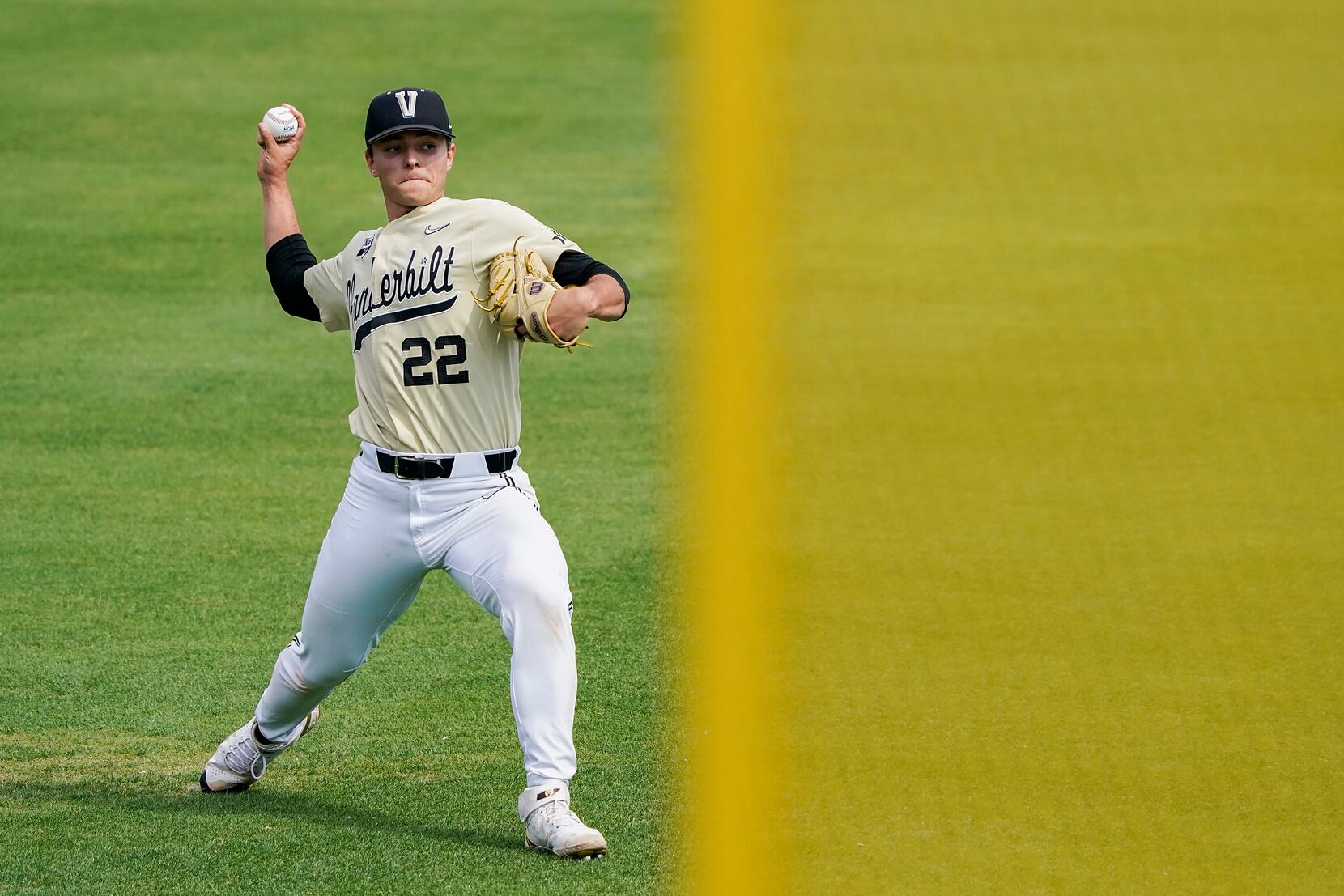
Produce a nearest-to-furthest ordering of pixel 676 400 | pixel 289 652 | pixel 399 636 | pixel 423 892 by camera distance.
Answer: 1. pixel 423 892
2. pixel 289 652
3. pixel 399 636
4. pixel 676 400

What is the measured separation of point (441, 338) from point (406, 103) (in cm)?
65

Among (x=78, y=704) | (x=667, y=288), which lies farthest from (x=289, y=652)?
(x=667, y=288)

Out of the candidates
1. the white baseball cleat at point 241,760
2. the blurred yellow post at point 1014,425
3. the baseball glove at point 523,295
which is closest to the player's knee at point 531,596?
the baseball glove at point 523,295

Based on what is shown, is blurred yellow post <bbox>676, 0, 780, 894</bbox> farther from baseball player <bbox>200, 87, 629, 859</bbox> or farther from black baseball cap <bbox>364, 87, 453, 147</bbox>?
black baseball cap <bbox>364, 87, 453, 147</bbox>

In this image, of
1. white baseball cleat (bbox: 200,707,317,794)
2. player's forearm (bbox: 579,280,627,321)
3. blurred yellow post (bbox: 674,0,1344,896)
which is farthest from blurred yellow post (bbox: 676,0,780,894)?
white baseball cleat (bbox: 200,707,317,794)

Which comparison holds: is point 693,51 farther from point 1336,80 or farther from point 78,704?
point 78,704

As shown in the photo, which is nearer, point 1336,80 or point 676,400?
point 1336,80

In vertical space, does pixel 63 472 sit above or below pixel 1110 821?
below

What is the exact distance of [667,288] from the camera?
11859 millimetres

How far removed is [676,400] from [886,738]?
7.54m

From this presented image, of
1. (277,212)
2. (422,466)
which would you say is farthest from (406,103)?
(422,466)

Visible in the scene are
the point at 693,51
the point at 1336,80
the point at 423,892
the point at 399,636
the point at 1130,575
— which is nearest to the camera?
the point at 693,51

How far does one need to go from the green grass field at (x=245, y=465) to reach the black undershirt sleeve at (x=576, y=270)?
1.47 metres

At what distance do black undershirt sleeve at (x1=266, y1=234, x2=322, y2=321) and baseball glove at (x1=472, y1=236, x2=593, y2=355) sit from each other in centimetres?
68
